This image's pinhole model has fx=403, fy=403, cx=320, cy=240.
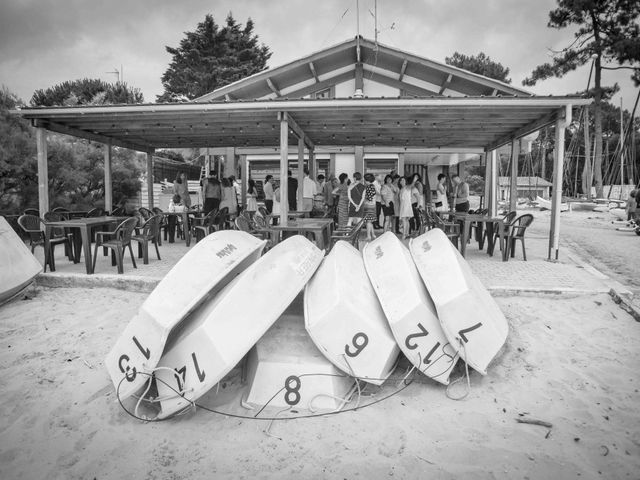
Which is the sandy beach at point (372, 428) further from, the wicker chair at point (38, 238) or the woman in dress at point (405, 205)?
the woman in dress at point (405, 205)

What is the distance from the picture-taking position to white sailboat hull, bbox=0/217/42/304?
16.5 feet

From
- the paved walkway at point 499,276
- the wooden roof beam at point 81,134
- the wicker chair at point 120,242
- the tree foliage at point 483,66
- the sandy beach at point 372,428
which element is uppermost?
the tree foliage at point 483,66

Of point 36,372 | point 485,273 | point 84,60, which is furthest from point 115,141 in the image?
point 84,60

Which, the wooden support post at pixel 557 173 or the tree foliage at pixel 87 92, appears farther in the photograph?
the tree foliage at pixel 87 92

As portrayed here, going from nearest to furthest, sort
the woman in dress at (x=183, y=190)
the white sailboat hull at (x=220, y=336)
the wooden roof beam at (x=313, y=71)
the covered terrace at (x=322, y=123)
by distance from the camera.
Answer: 1. the white sailboat hull at (x=220, y=336)
2. the covered terrace at (x=322, y=123)
3. the woman in dress at (x=183, y=190)
4. the wooden roof beam at (x=313, y=71)

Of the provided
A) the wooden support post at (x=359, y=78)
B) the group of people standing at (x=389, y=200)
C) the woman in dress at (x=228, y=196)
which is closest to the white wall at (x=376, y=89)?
the wooden support post at (x=359, y=78)

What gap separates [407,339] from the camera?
10.4 feet

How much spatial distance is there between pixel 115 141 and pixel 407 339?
33.4ft

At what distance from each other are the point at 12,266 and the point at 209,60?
76.8ft

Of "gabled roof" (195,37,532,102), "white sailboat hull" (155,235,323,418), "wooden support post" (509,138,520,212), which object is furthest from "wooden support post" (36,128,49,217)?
"wooden support post" (509,138,520,212)

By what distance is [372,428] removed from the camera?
9.09 ft

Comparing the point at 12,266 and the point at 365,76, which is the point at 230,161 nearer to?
A: the point at 365,76

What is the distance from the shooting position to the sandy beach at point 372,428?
2.38 meters

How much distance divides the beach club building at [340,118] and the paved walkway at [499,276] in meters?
0.96
